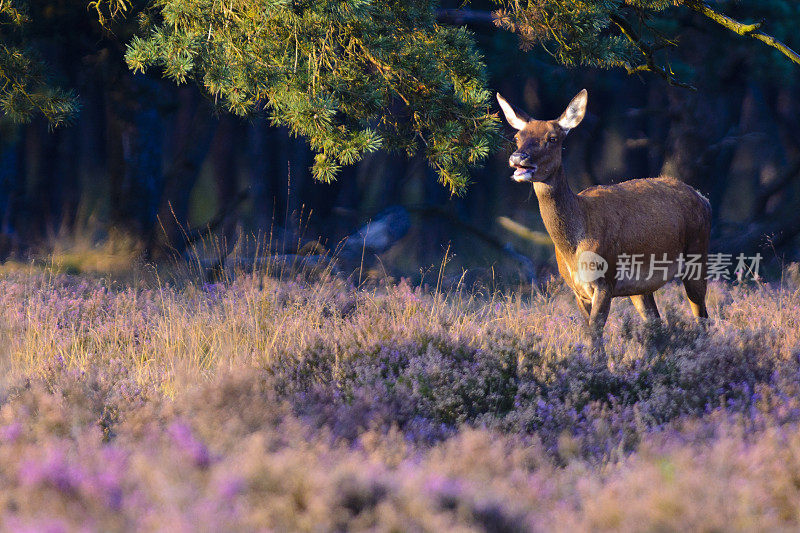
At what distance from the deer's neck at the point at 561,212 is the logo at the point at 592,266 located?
13 centimetres

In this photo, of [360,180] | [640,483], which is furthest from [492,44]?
[640,483]

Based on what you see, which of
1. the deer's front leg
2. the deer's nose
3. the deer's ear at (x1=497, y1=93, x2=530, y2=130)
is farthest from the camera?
the deer's ear at (x1=497, y1=93, x2=530, y2=130)

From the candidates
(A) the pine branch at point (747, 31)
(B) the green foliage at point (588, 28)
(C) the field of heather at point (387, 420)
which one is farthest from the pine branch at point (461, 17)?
(C) the field of heather at point (387, 420)

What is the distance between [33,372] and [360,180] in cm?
887

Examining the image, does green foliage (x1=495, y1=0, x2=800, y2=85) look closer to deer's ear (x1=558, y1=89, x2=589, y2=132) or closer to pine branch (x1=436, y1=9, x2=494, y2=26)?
deer's ear (x1=558, y1=89, x2=589, y2=132)

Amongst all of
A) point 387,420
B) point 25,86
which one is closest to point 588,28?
point 387,420

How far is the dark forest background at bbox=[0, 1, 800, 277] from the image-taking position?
1212 centimetres

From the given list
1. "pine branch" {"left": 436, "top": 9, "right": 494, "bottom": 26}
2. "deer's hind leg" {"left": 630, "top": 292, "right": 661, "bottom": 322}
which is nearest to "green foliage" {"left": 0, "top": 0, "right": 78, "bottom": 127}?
"pine branch" {"left": 436, "top": 9, "right": 494, "bottom": 26}

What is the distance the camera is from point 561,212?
6363 mm

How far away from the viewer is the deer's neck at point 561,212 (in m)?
6.36

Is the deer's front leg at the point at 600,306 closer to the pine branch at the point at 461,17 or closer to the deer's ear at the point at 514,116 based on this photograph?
the deer's ear at the point at 514,116

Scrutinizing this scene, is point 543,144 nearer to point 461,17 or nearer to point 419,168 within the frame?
point 461,17

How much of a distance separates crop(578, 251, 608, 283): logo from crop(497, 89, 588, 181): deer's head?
0.72 metres

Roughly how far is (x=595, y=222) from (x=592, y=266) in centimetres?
40
